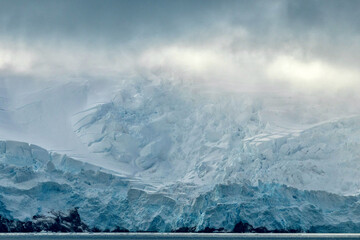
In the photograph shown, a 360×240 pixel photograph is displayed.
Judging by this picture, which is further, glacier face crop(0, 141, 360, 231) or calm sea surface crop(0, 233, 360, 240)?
glacier face crop(0, 141, 360, 231)

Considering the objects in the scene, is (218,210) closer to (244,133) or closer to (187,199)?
(187,199)

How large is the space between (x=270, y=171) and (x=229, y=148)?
962 centimetres

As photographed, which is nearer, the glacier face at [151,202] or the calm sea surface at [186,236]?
the calm sea surface at [186,236]

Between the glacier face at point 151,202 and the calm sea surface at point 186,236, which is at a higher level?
the glacier face at point 151,202

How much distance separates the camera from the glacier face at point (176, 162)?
3469 inches

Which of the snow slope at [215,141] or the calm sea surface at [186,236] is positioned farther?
the snow slope at [215,141]

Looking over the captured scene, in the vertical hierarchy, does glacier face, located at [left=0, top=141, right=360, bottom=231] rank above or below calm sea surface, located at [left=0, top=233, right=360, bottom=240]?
above

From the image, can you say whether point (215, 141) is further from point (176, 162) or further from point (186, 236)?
point (186, 236)

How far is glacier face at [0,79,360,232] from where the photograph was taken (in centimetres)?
8812

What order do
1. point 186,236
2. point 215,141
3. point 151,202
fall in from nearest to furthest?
point 186,236 → point 151,202 → point 215,141

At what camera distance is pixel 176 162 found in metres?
109

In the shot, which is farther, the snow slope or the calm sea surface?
the snow slope

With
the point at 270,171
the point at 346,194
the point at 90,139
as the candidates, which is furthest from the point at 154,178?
the point at 346,194

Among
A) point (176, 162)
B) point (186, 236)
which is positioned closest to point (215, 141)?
point (176, 162)
